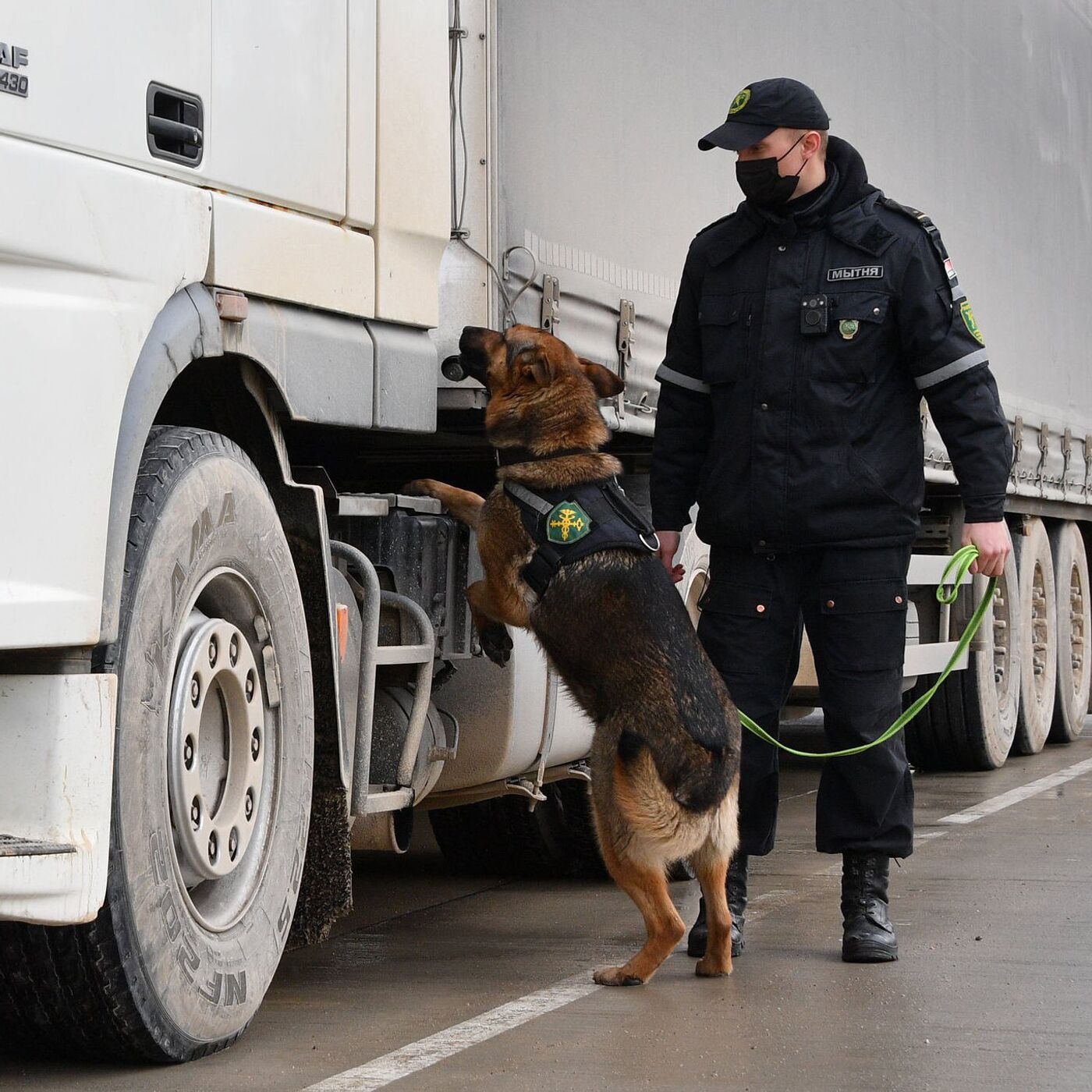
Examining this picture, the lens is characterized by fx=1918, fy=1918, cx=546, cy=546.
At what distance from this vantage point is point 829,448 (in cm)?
493

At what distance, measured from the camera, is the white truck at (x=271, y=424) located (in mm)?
3229

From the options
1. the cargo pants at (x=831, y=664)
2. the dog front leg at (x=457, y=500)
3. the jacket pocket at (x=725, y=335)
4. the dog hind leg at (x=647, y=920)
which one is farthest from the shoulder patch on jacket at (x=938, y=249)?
the dog hind leg at (x=647, y=920)

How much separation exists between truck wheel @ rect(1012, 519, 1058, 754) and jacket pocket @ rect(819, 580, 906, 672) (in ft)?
18.3

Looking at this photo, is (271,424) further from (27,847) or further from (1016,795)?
(1016,795)

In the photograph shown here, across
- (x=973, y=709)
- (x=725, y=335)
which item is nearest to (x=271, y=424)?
(x=725, y=335)

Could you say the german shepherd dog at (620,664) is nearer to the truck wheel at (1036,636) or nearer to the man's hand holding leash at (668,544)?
the man's hand holding leash at (668,544)

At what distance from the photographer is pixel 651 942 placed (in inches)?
182

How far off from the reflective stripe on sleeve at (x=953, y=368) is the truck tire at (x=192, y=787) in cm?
182

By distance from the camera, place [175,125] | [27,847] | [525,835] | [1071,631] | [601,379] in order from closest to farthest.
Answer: [27,847]
[175,125]
[601,379]
[525,835]
[1071,631]

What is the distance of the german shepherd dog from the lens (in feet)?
14.9

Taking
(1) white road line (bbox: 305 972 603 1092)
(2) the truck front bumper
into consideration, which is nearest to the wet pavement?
(1) white road line (bbox: 305 972 603 1092)

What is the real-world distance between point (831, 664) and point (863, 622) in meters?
0.16

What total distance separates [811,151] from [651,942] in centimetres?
204

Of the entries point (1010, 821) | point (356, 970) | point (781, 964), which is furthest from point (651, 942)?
point (1010, 821)
